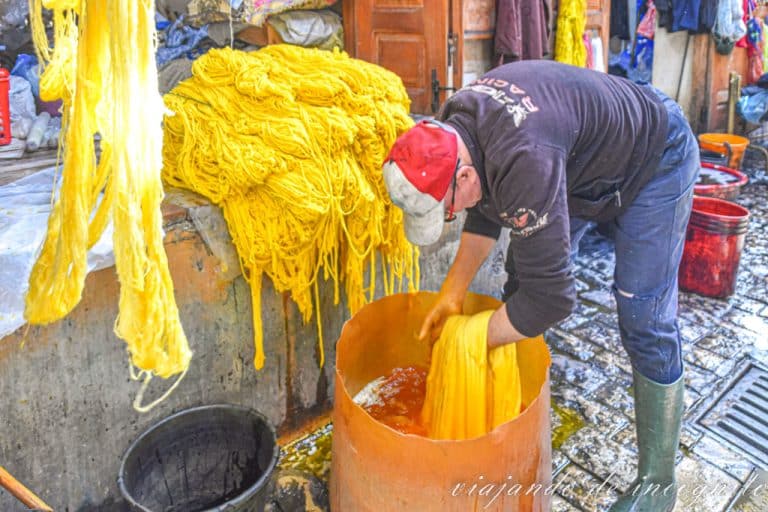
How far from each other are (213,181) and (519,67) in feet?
4.15

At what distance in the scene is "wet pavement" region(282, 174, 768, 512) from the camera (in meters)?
2.54

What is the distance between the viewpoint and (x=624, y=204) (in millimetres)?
2178

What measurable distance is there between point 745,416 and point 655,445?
0.95 meters

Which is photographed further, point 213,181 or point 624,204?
point 213,181

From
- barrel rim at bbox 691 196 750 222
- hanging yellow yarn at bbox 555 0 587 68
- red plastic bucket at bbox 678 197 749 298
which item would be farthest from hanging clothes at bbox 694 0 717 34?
red plastic bucket at bbox 678 197 749 298

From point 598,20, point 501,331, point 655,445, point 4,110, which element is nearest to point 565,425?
point 655,445

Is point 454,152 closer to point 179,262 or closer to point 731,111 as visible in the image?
point 179,262

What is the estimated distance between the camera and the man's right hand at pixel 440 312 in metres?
2.29

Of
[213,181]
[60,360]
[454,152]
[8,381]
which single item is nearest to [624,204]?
[454,152]

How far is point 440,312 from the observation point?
7.54ft

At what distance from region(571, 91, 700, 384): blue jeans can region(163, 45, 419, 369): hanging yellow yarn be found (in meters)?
1.03

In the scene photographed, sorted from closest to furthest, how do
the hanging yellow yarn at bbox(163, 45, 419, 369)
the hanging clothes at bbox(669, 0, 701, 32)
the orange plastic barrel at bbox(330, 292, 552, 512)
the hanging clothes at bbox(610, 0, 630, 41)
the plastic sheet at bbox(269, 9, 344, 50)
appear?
the orange plastic barrel at bbox(330, 292, 552, 512)
the hanging yellow yarn at bbox(163, 45, 419, 369)
the plastic sheet at bbox(269, 9, 344, 50)
the hanging clothes at bbox(669, 0, 701, 32)
the hanging clothes at bbox(610, 0, 630, 41)

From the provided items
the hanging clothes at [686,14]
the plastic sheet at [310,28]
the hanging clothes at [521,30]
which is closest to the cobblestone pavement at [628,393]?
the hanging clothes at [521,30]

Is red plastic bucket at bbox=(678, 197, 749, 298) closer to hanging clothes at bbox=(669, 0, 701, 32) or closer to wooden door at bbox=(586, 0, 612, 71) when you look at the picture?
wooden door at bbox=(586, 0, 612, 71)
